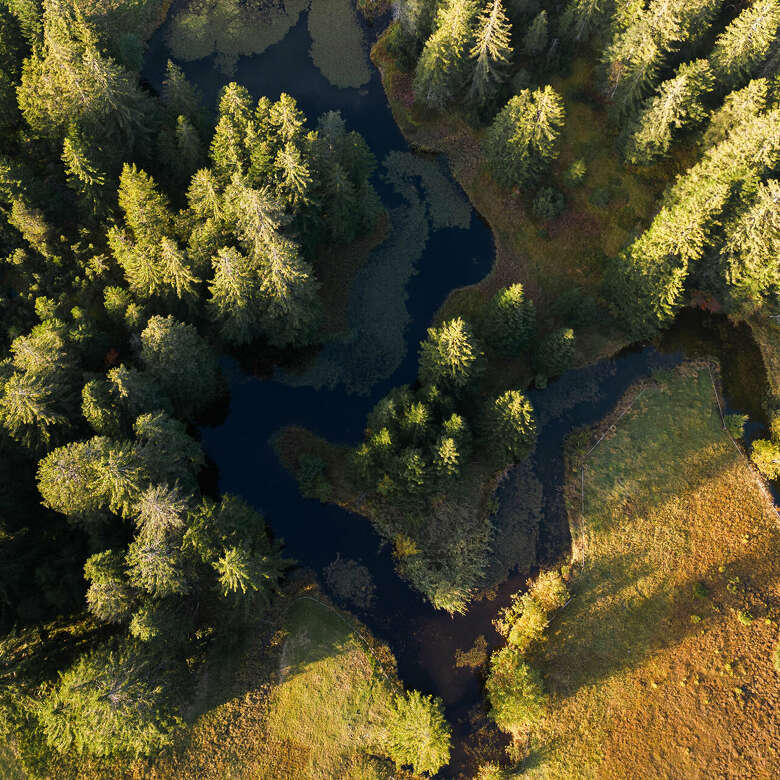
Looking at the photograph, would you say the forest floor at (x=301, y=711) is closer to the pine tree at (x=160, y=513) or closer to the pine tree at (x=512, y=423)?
the pine tree at (x=160, y=513)

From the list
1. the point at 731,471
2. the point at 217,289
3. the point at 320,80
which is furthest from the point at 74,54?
the point at 731,471

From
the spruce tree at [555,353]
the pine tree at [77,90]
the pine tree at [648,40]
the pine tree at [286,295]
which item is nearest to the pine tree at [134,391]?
the pine tree at [286,295]

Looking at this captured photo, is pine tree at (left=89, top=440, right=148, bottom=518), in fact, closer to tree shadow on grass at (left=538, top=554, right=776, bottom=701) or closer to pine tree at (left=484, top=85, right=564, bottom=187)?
tree shadow on grass at (left=538, top=554, right=776, bottom=701)

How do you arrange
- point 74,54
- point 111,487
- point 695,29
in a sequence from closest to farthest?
point 111,487 → point 74,54 → point 695,29

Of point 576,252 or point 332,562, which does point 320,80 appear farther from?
point 332,562

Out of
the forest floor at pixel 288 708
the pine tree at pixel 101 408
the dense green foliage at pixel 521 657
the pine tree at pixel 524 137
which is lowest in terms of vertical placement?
the forest floor at pixel 288 708

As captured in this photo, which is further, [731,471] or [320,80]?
[320,80]
